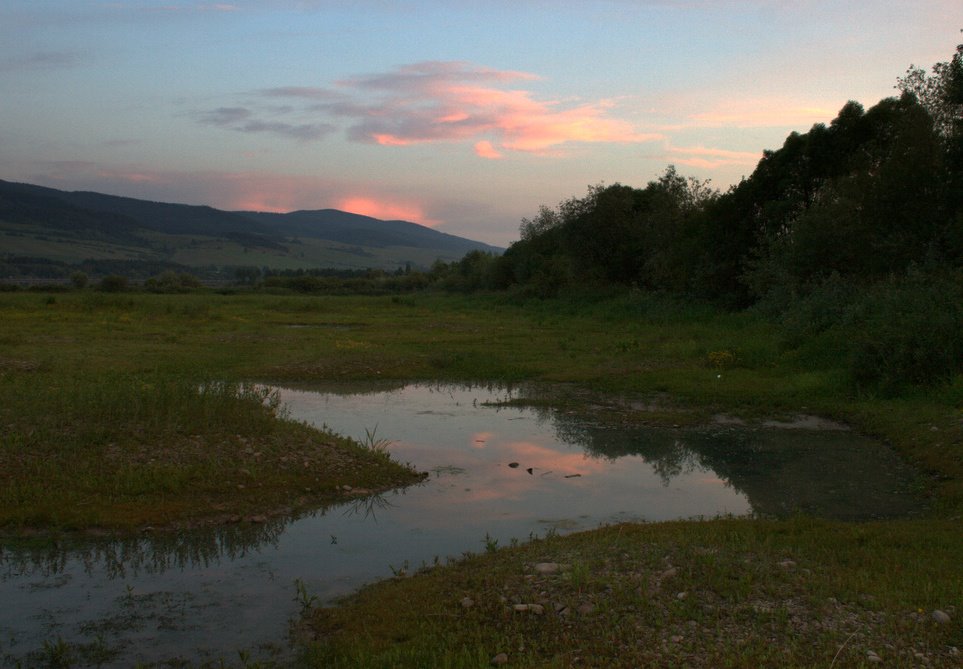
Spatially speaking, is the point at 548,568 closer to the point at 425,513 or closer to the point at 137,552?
the point at 425,513

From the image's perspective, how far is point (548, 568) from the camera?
7.91 m

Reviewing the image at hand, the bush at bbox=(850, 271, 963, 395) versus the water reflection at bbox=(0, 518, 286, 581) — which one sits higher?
the bush at bbox=(850, 271, 963, 395)

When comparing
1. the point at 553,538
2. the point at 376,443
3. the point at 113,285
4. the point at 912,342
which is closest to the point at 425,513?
the point at 553,538

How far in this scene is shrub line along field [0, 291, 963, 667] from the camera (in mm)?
6496

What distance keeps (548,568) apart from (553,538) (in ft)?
5.99

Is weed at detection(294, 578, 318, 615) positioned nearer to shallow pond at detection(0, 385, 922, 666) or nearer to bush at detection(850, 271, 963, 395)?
shallow pond at detection(0, 385, 922, 666)

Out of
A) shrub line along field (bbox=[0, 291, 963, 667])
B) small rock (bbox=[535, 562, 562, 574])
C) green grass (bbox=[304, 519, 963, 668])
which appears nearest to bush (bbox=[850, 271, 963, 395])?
shrub line along field (bbox=[0, 291, 963, 667])

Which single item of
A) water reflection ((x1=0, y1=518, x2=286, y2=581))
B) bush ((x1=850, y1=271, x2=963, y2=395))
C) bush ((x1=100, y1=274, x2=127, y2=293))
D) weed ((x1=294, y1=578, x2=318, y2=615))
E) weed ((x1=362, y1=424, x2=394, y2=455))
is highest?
bush ((x1=850, y1=271, x2=963, y2=395))

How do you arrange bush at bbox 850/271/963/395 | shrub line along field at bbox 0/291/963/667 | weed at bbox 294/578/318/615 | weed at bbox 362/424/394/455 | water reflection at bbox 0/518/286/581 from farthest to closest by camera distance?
bush at bbox 850/271/963/395
weed at bbox 362/424/394/455
water reflection at bbox 0/518/286/581
weed at bbox 294/578/318/615
shrub line along field at bbox 0/291/963/667

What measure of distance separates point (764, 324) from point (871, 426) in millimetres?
14068

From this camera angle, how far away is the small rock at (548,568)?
25.7 feet

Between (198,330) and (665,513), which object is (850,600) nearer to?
(665,513)

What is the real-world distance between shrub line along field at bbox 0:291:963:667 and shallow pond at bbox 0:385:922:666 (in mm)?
658

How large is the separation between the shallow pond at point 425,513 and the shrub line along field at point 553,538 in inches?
25.9
